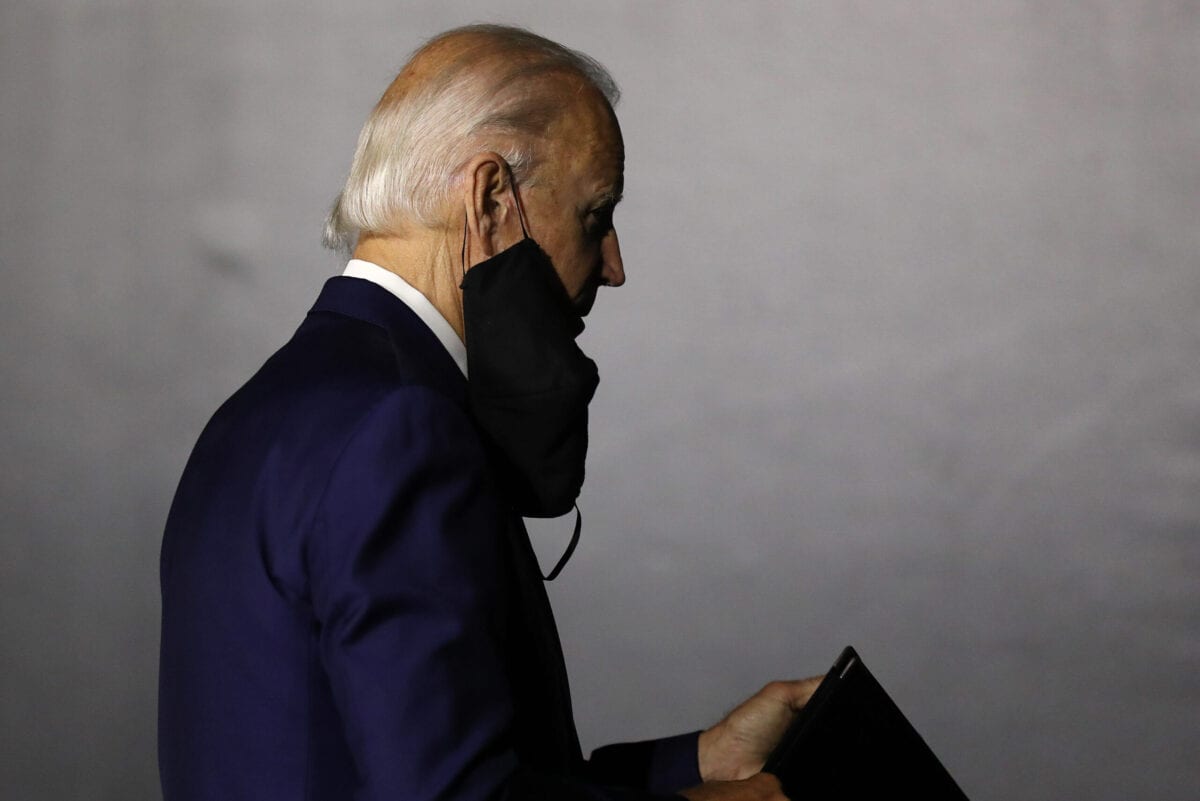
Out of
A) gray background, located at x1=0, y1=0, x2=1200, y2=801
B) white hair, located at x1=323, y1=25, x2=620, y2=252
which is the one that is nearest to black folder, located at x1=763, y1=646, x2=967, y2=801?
white hair, located at x1=323, y1=25, x2=620, y2=252

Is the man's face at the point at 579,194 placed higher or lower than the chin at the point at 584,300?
higher

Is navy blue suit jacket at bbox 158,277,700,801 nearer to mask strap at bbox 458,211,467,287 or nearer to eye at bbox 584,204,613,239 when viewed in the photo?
mask strap at bbox 458,211,467,287

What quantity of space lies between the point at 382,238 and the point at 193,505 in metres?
0.26

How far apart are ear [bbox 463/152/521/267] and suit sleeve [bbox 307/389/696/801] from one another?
21 centimetres

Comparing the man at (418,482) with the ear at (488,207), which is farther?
the ear at (488,207)

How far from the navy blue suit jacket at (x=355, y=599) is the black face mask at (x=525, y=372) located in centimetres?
3

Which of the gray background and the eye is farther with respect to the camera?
the gray background

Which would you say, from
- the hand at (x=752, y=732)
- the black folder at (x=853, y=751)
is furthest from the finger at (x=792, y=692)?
the black folder at (x=853, y=751)

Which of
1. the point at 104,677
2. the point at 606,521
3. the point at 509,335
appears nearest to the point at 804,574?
the point at 606,521

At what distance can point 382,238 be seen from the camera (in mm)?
1159

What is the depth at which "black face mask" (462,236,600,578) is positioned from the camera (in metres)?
1.11

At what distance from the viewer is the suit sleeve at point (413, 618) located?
895 millimetres

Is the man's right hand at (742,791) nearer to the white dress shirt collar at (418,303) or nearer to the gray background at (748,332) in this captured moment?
the white dress shirt collar at (418,303)

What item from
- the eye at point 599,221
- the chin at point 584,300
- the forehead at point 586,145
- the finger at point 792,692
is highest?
the forehead at point 586,145
